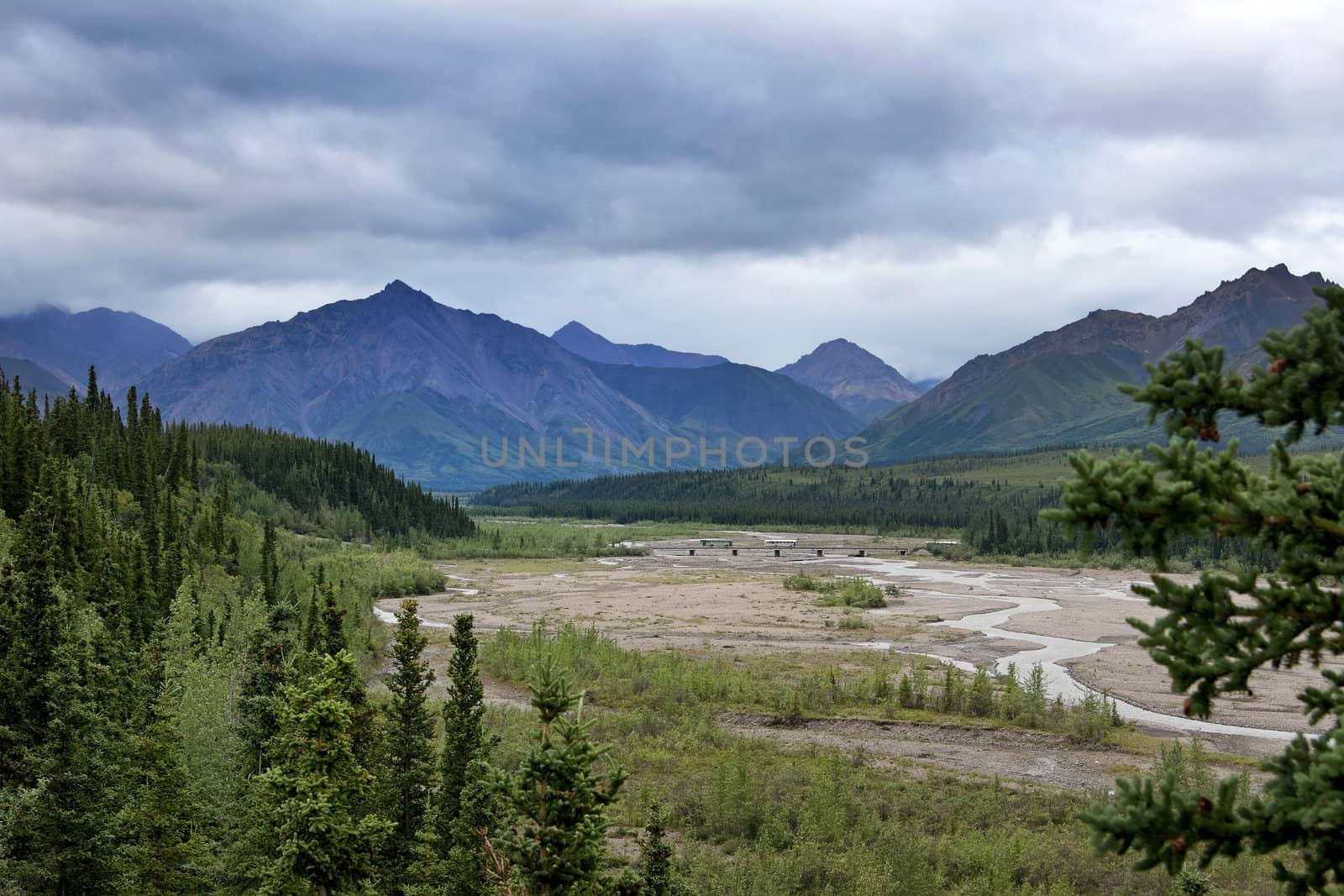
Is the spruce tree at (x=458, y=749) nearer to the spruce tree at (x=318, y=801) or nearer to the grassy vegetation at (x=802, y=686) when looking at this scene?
the spruce tree at (x=318, y=801)

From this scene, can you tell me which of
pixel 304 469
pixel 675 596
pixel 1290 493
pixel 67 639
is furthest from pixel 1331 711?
pixel 304 469

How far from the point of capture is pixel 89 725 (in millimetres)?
22812

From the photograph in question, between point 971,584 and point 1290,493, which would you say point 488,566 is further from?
point 1290,493

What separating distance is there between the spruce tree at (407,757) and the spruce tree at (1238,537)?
16.8 m

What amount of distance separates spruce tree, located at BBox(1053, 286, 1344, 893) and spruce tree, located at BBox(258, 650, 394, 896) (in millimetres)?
12030

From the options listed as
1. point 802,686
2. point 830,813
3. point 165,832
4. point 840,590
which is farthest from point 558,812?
point 840,590

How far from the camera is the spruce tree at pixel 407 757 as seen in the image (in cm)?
2066

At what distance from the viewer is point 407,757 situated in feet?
70.5

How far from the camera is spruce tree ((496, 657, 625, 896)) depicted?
9.59m

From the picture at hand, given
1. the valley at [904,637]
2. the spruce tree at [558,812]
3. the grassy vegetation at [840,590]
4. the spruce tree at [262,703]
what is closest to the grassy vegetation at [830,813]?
the valley at [904,637]

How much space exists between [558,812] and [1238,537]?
6.90 metres

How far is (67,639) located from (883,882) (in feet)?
74.0

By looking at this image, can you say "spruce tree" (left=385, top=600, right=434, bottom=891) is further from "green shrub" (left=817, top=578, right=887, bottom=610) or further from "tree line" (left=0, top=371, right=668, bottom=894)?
"green shrub" (left=817, top=578, right=887, bottom=610)

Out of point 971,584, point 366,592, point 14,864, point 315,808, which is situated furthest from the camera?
point 971,584
